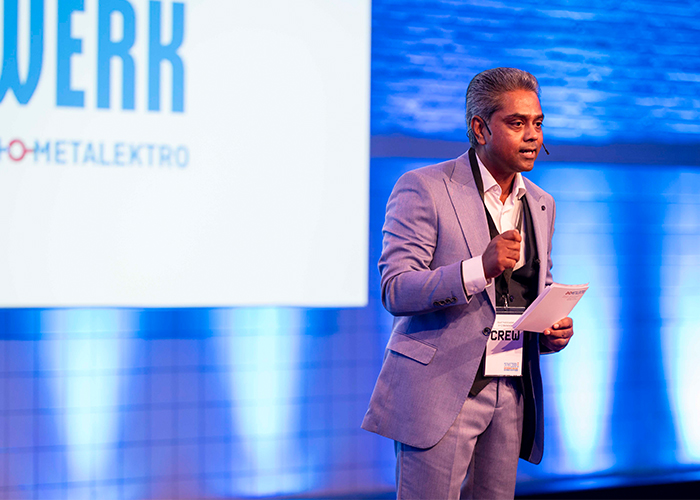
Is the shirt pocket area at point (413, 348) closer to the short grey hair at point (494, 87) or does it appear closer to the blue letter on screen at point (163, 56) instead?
the short grey hair at point (494, 87)

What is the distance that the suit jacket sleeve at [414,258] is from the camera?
143cm

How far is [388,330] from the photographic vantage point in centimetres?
331

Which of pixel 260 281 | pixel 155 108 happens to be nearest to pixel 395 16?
pixel 155 108

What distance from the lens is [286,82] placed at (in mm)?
2887

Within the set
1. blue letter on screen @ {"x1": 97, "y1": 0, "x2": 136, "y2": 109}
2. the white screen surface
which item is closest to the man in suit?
the white screen surface

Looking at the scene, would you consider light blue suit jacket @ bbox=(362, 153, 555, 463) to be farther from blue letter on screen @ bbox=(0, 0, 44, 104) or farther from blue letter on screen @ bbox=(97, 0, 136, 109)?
blue letter on screen @ bbox=(0, 0, 44, 104)

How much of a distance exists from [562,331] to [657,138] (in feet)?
8.73

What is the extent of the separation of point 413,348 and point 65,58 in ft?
7.28

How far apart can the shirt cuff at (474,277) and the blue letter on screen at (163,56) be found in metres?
1.91

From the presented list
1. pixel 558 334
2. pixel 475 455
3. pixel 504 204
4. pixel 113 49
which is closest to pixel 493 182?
pixel 504 204

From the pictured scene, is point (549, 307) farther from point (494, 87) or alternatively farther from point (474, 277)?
point (494, 87)

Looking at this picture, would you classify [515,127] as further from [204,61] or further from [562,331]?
[204,61]

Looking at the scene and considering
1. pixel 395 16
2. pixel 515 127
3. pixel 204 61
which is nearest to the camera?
pixel 515 127

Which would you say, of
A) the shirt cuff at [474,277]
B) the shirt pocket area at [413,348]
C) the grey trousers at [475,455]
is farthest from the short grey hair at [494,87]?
the grey trousers at [475,455]
